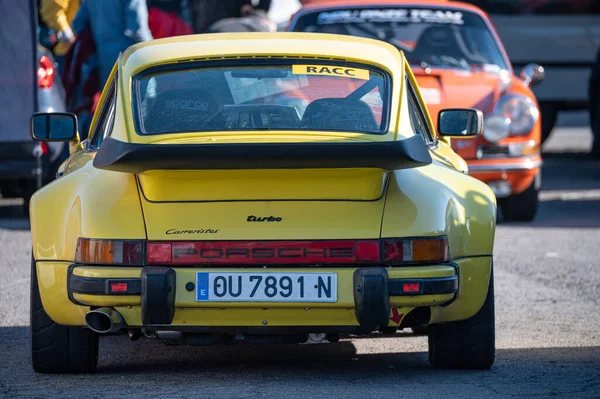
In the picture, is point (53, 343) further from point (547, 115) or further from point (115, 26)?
point (547, 115)

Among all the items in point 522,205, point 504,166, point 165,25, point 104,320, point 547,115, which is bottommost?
point 547,115

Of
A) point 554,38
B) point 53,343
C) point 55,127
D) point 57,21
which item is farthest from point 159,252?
point 554,38

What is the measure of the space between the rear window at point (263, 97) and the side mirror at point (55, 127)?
64 centimetres

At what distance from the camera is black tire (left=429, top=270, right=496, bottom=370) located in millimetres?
5645

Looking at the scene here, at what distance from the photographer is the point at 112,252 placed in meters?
5.22

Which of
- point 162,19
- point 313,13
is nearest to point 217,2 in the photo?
point 162,19

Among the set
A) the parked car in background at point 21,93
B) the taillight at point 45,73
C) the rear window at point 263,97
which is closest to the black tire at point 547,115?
the taillight at point 45,73

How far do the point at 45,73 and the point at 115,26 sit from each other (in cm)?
82

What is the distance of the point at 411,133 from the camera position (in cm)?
570

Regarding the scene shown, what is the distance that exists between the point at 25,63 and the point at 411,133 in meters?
6.36

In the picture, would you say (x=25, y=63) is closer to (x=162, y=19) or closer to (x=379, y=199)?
(x=162, y=19)

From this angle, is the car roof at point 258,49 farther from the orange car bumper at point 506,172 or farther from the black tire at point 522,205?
the black tire at point 522,205

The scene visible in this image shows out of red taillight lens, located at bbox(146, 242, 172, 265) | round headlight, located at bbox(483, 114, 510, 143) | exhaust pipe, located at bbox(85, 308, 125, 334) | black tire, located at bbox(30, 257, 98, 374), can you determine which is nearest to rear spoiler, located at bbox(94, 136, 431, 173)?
red taillight lens, located at bbox(146, 242, 172, 265)

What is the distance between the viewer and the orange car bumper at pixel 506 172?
1084cm
